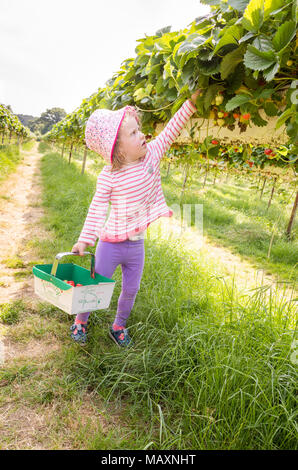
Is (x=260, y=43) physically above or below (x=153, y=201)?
above

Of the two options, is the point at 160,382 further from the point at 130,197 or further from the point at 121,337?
the point at 130,197

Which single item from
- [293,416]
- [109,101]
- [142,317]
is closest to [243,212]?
[109,101]

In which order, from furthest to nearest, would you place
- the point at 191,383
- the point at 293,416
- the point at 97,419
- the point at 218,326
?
the point at 218,326 → the point at 191,383 → the point at 97,419 → the point at 293,416

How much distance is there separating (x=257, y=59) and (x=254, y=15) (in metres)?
0.14

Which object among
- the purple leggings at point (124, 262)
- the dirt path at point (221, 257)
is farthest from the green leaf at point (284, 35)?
the dirt path at point (221, 257)

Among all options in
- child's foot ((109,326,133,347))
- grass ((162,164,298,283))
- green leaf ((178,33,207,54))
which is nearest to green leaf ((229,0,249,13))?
green leaf ((178,33,207,54))

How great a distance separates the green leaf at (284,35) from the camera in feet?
3.40

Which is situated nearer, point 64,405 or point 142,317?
point 64,405

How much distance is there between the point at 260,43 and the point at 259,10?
0.10 metres

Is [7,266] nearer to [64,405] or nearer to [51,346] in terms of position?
[51,346]

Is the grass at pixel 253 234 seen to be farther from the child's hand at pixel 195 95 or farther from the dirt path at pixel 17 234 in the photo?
the child's hand at pixel 195 95

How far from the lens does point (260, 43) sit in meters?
1.14

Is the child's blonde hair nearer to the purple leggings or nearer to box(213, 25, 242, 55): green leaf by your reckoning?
the purple leggings

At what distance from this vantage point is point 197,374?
5.14 feet
